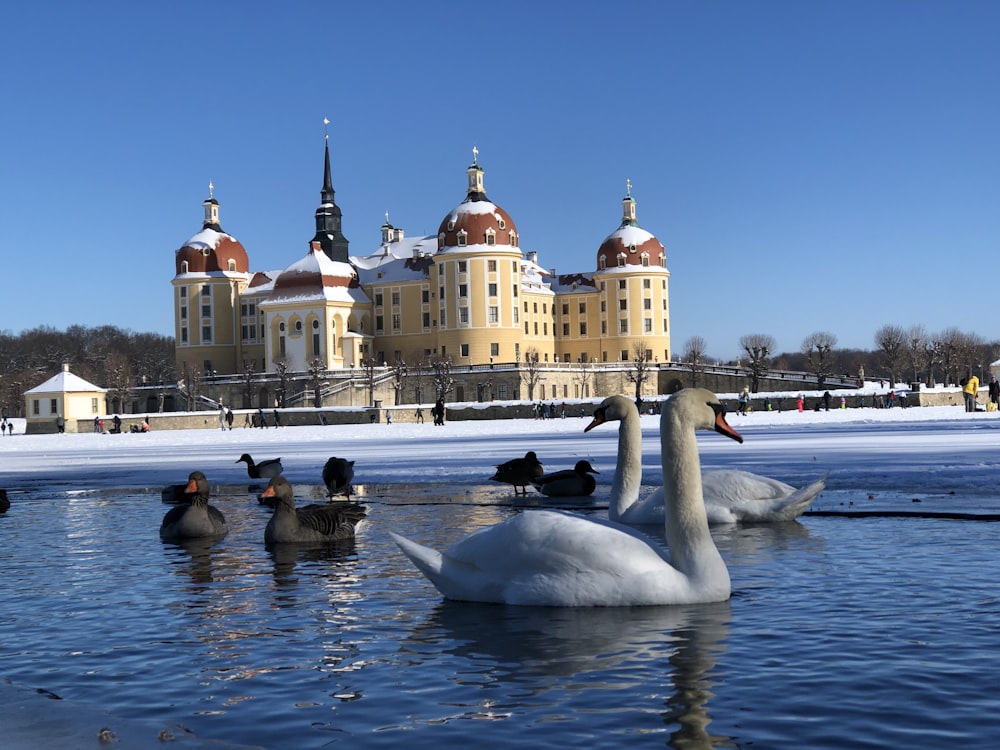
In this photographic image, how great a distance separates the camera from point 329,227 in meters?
109

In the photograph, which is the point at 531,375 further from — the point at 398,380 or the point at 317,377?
the point at 317,377

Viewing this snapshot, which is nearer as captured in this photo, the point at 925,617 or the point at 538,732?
the point at 538,732

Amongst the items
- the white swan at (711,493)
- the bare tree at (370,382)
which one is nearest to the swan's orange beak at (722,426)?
the white swan at (711,493)

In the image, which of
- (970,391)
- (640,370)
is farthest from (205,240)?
(970,391)

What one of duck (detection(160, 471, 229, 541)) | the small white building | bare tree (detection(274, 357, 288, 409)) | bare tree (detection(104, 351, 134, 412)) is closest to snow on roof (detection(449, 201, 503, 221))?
bare tree (detection(274, 357, 288, 409))

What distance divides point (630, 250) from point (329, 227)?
1099 inches

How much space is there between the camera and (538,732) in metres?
4.07

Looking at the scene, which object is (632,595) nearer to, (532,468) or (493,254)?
(532,468)

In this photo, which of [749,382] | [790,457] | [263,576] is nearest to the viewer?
[263,576]

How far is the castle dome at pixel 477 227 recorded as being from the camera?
304 ft

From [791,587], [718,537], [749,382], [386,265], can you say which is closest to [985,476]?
[718,537]

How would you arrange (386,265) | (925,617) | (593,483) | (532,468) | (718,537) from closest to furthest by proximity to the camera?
(925,617) < (718,537) < (593,483) < (532,468) < (386,265)

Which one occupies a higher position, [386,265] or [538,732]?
[386,265]

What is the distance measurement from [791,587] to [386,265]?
313 ft
